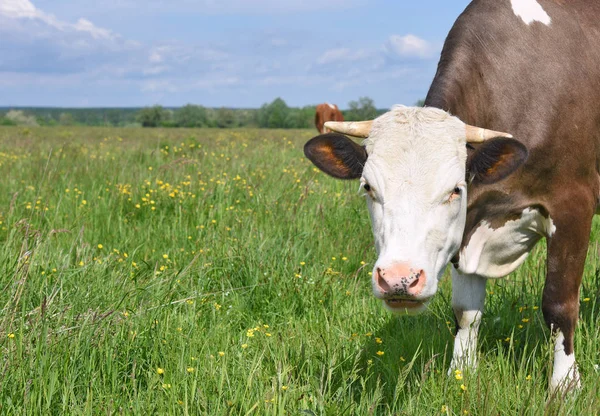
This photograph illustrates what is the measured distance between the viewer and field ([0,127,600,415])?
9.20 feet

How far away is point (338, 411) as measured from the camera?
2.77 meters

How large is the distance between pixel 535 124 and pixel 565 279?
3.04 feet

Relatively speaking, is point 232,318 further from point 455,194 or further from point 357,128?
point 455,194

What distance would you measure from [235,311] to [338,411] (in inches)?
63.2

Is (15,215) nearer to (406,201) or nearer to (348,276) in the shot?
(348,276)

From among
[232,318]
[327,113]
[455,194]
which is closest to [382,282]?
[455,194]

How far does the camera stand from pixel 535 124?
12.3 feet

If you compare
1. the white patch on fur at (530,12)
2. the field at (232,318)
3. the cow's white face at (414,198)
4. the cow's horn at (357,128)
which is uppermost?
the white patch on fur at (530,12)

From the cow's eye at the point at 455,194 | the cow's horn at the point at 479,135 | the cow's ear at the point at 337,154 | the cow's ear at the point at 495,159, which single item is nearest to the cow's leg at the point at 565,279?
the cow's ear at the point at 495,159

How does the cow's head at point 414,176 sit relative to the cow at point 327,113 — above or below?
below

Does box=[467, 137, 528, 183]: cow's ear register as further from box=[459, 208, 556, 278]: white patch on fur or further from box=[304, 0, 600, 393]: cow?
box=[459, 208, 556, 278]: white patch on fur

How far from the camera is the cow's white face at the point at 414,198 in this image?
2.63 meters

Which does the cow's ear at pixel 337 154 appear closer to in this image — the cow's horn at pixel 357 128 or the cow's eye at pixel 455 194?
the cow's horn at pixel 357 128


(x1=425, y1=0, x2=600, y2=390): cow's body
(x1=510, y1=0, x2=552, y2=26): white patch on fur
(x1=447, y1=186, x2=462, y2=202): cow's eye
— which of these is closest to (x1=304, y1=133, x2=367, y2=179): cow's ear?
(x1=447, y1=186, x2=462, y2=202): cow's eye
